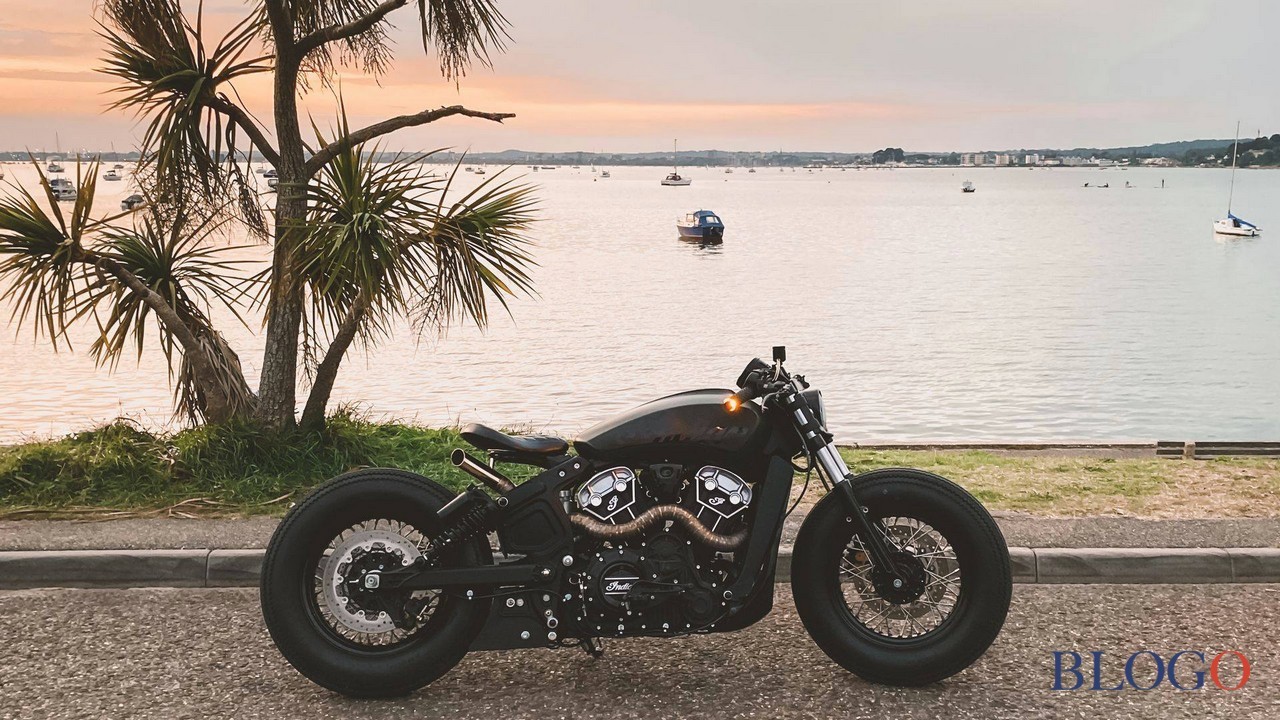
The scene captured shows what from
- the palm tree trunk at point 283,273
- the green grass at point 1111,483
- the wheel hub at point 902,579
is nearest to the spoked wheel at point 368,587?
the wheel hub at point 902,579

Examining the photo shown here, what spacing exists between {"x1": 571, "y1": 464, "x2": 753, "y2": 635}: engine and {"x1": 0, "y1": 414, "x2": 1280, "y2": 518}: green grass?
10.1 ft

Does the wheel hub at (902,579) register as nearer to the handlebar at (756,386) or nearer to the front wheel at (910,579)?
the front wheel at (910,579)

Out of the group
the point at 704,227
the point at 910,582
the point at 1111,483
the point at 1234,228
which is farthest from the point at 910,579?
the point at 1234,228

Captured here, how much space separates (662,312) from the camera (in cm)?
3641

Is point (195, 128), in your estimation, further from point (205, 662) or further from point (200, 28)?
point (205, 662)

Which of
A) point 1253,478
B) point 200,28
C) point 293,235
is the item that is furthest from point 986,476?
point 200,28

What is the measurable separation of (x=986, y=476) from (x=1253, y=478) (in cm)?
174

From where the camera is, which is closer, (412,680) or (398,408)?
(412,680)

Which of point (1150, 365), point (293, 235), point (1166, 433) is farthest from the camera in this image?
point (1150, 365)

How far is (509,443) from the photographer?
171 inches

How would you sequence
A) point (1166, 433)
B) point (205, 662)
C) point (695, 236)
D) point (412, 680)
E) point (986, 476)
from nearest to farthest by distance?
point (412, 680) < point (205, 662) < point (986, 476) < point (1166, 433) < point (695, 236)

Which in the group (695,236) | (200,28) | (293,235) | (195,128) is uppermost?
(200,28)

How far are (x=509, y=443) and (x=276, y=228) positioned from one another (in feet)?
13.8

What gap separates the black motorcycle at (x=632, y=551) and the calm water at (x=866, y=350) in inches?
318
